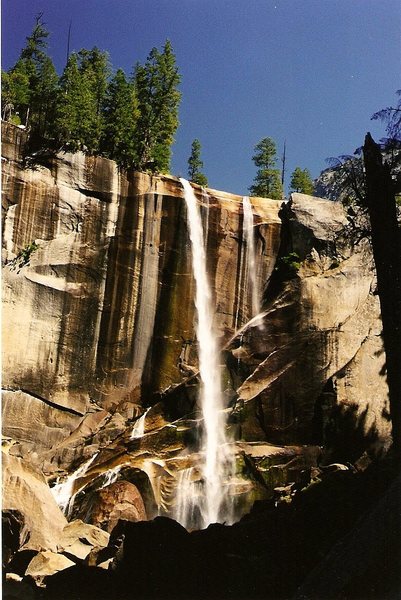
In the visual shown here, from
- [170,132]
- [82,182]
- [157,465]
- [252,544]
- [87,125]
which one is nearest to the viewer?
[252,544]

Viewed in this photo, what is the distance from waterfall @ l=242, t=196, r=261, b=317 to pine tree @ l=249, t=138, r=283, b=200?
1025cm

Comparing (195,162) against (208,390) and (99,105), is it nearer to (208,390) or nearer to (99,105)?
(99,105)

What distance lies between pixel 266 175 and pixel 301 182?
Answer: 270 centimetres

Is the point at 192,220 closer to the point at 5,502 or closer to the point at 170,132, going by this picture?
the point at 170,132

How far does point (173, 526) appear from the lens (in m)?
9.92

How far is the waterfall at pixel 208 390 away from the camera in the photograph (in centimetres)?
Answer: 1532

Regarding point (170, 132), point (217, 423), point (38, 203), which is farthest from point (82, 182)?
point (217, 423)

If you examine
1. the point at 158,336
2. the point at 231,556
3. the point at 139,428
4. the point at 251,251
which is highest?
the point at 251,251

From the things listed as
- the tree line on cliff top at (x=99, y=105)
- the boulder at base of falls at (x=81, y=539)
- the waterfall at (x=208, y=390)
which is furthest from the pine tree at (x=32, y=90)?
the boulder at base of falls at (x=81, y=539)

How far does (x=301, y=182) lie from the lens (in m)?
34.1

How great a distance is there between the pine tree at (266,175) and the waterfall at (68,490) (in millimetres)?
19853

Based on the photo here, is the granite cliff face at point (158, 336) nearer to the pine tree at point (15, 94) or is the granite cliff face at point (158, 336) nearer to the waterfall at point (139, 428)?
the waterfall at point (139, 428)

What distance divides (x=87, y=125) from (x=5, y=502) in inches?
635

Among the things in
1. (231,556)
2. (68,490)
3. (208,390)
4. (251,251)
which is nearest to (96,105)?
(251,251)
